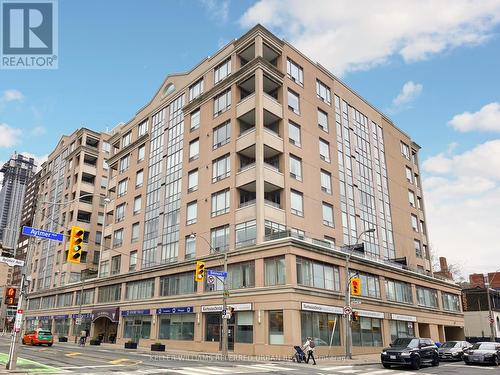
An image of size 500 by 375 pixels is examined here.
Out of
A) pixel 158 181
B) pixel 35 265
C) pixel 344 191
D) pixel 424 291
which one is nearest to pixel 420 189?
pixel 424 291

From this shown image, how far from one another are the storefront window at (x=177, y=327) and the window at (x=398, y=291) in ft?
67.4

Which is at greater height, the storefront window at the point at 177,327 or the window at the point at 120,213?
the window at the point at 120,213

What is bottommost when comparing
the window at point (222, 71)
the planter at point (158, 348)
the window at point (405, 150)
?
the planter at point (158, 348)

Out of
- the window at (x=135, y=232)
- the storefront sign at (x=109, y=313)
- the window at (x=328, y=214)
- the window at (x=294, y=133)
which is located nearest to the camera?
the window at (x=294, y=133)

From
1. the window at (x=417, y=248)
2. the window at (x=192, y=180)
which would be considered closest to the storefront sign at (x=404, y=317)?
the window at (x=417, y=248)

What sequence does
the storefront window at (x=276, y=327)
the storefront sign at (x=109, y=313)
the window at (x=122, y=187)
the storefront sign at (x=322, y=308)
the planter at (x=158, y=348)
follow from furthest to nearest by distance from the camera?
the window at (x=122, y=187) → the storefront sign at (x=109, y=313) → the planter at (x=158, y=348) → the storefront sign at (x=322, y=308) → the storefront window at (x=276, y=327)

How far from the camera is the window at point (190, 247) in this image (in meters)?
43.4

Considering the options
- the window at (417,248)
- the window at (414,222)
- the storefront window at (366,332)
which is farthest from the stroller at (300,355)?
the window at (414,222)

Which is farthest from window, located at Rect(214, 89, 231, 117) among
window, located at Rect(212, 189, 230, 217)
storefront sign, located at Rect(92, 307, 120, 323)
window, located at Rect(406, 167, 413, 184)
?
window, located at Rect(406, 167, 413, 184)

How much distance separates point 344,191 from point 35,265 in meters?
66.3

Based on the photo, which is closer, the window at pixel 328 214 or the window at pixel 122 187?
the window at pixel 328 214

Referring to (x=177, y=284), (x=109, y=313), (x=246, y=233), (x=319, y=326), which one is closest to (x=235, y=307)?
(x=246, y=233)

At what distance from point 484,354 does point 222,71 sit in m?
35.5

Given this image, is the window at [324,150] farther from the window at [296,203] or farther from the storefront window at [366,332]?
the storefront window at [366,332]
